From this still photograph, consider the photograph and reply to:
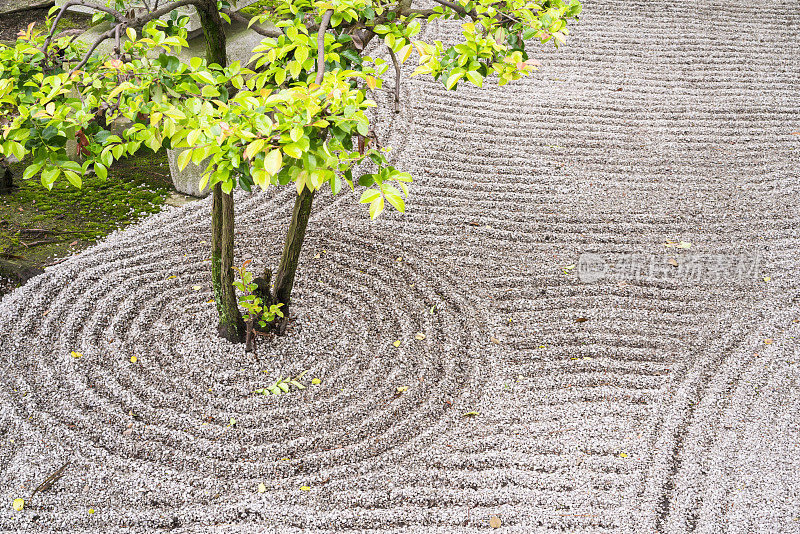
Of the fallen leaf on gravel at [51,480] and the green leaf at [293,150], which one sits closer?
the green leaf at [293,150]

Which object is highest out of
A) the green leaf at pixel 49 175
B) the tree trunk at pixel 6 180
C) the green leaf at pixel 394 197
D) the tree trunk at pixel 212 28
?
the tree trunk at pixel 212 28

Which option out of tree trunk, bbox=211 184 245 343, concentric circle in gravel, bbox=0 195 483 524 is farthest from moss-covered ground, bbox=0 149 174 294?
tree trunk, bbox=211 184 245 343

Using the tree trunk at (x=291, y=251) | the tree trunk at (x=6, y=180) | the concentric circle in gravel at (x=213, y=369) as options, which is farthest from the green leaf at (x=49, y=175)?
the tree trunk at (x=6, y=180)

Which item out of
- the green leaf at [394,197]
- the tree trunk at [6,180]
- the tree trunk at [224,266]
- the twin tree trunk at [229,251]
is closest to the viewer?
the green leaf at [394,197]

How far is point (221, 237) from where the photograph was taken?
330 cm

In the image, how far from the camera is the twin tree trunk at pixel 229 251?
295cm

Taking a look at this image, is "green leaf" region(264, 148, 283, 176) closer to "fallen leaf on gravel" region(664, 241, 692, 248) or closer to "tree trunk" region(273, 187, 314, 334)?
"tree trunk" region(273, 187, 314, 334)

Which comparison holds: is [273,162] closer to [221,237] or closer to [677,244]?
[221,237]

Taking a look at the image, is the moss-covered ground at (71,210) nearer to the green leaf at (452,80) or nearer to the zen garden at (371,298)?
the zen garden at (371,298)

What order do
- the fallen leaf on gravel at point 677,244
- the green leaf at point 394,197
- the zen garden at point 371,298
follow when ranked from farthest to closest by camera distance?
the fallen leaf on gravel at point 677,244 → the zen garden at point 371,298 → the green leaf at point 394,197

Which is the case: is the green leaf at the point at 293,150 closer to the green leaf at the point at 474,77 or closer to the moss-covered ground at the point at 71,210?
the green leaf at the point at 474,77

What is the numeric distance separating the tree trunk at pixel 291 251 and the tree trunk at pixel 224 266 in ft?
0.82

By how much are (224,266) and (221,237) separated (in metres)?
0.16

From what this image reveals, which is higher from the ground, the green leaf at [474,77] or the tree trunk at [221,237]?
the green leaf at [474,77]
